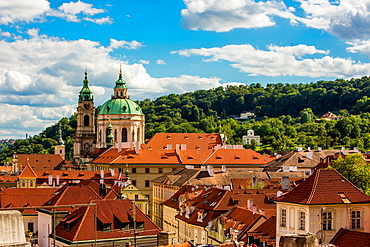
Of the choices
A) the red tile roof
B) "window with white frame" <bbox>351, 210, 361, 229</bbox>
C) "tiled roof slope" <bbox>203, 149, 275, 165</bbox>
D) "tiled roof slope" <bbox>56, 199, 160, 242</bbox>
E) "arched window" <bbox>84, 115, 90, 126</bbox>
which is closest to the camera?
"window with white frame" <bbox>351, 210, 361, 229</bbox>

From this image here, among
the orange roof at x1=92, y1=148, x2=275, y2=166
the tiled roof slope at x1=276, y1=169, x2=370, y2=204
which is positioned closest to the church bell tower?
the orange roof at x1=92, y1=148, x2=275, y2=166

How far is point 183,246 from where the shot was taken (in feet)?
98.6

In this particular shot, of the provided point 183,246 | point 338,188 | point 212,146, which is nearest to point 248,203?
point 338,188

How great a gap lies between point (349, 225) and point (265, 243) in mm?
5931

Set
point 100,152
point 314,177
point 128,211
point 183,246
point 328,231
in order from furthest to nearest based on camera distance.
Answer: point 100,152, point 128,211, point 314,177, point 328,231, point 183,246

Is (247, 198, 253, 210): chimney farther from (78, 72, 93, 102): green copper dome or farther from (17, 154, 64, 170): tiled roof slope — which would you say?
(78, 72, 93, 102): green copper dome

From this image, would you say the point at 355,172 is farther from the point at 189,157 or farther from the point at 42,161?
the point at 42,161

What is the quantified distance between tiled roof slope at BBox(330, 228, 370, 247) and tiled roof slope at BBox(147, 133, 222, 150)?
10193 centimetres

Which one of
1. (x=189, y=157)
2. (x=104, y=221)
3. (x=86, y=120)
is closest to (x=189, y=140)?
(x=189, y=157)

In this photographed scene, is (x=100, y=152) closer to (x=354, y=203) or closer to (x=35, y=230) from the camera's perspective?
(x=35, y=230)

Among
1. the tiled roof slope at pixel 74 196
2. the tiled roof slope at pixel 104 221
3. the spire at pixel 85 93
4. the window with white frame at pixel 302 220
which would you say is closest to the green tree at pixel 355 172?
the tiled roof slope at pixel 104 221

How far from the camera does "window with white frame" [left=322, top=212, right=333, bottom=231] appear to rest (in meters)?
32.4

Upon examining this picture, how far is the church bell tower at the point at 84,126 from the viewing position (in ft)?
487

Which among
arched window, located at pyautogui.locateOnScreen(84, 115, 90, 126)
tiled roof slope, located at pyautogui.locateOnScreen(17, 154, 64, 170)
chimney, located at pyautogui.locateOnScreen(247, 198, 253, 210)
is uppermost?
arched window, located at pyautogui.locateOnScreen(84, 115, 90, 126)
